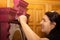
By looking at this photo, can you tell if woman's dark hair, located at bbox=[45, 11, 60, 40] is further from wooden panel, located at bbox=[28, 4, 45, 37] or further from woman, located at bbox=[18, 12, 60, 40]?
wooden panel, located at bbox=[28, 4, 45, 37]

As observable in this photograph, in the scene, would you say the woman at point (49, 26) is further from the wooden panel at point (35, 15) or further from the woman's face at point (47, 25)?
the wooden panel at point (35, 15)

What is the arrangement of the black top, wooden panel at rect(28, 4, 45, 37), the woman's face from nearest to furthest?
the black top < the woman's face < wooden panel at rect(28, 4, 45, 37)

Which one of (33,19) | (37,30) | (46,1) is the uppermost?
(46,1)

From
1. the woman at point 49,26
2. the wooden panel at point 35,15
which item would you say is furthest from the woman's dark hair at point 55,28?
the wooden panel at point 35,15

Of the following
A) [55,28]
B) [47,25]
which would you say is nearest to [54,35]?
[55,28]

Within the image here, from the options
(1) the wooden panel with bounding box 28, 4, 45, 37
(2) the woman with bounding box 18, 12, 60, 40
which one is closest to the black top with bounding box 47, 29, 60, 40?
(2) the woman with bounding box 18, 12, 60, 40

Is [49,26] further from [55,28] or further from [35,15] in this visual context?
[35,15]

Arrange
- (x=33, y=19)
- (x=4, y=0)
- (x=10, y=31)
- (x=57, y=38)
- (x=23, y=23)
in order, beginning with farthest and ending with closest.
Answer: (x=33, y=19), (x=4, y=0), (x=10, y=31), (x=23, y=23), (x=57, y=38)

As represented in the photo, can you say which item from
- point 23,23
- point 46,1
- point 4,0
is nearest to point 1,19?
point 23,23

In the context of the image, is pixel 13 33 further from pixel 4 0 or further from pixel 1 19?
pixel 4 0

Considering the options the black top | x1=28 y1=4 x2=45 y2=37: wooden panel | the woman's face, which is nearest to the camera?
the black top

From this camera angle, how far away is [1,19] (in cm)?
185

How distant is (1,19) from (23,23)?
0.25 meters

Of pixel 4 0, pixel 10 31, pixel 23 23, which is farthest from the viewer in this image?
pixel 4 0
